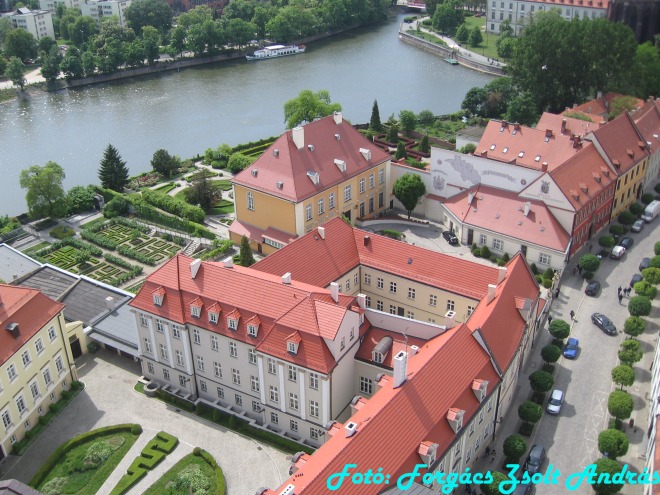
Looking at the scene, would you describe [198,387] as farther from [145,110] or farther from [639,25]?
[639,25]

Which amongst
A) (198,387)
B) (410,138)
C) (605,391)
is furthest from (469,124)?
(198,387)

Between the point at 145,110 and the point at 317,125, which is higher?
the point at 317,125

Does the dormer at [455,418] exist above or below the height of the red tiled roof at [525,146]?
below

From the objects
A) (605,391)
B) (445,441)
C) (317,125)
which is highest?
(317,125)

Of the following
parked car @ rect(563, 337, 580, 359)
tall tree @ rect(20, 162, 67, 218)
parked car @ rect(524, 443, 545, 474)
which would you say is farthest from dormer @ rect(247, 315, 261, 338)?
tall tree @ rect(20, 162, 67, 218)

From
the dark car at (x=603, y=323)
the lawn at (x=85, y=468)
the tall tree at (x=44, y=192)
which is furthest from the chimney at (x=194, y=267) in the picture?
the tall tree at (x=44, y=192)

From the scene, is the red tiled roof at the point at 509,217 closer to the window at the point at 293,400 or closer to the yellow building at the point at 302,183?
the yellow building at the point at 302,183

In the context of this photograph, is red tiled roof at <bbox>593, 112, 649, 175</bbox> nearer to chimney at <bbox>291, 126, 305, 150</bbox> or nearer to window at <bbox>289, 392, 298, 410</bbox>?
chimney at <bbox>291, 126, 305, 150</bbox>
